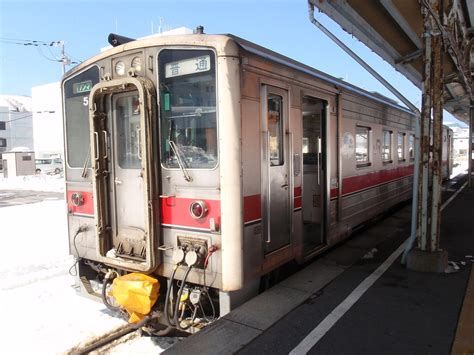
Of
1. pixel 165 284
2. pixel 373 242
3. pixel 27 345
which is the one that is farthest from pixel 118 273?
pixel 373 242

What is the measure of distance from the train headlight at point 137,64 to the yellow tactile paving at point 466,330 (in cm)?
371

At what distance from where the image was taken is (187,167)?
12.1 ft

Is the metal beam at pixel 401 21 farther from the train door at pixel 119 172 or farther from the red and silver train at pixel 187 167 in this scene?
the train door at pixel 119 172

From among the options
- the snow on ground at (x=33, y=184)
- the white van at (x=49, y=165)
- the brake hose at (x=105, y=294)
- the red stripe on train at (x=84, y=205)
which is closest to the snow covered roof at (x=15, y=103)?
the white van at (x=49, y=165)

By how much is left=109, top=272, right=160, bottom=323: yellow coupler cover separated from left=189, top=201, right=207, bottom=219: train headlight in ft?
2.44

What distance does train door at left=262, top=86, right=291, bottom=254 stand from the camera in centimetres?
396

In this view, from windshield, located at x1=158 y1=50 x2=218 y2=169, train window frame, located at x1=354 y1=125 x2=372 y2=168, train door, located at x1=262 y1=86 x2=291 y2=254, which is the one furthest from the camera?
train window frame, located at x1=354 y1=125 x2=372 y2=168

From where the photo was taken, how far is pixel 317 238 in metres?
5.93

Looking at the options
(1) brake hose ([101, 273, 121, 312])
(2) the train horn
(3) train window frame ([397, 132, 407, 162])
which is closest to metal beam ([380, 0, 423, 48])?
(3) train window frame ([397, 132, 407, 162])

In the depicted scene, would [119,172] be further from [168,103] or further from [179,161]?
[168,103]

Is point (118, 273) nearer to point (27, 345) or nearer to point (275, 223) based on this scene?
A: point (27, 345)

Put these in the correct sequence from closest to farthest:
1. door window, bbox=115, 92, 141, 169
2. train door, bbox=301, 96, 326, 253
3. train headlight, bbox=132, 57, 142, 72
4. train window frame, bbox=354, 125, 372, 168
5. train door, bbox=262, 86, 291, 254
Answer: train headlight, bbox=132, 57, 142, 72 → train door, bbox=262, 86, 291, 254 → door window, bbox=115, 92, 141, 169 → train door, bbox=301, 96, 326, 253 → train window frame, bbox=354, 125, 372, 168

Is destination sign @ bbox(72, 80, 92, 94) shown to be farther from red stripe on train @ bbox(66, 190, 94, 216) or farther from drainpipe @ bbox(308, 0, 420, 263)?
drainpipe @ bbox(308, 0, 420, 263)

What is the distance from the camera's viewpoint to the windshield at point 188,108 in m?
3.55
